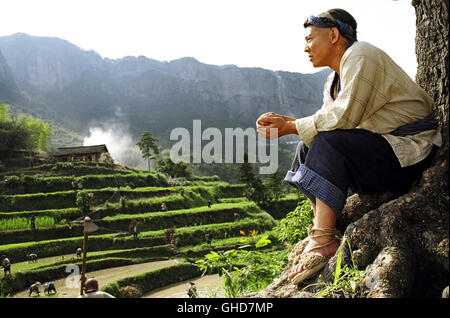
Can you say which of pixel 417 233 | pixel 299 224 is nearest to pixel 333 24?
pixel 417 233

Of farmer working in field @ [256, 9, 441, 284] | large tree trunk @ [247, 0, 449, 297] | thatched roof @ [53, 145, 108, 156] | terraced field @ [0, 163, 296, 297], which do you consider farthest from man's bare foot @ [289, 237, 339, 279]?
thatched roof @ [53, 145, 108, 156]

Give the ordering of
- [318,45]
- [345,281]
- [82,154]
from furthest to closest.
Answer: [82,154], [318,45], [345,281]

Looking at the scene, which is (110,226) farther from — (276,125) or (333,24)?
(333,24)

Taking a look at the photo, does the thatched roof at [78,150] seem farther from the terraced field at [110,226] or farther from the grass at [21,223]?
the grass at [21,223]

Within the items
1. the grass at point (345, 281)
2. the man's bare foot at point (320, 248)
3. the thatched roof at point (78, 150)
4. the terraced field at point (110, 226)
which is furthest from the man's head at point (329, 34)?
the thatched roof at point (78, 150)

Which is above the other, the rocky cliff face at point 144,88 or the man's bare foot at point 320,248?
the rocky cliff face at point 144,88

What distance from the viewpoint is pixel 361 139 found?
238 cm

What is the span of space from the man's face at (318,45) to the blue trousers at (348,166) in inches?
26.6

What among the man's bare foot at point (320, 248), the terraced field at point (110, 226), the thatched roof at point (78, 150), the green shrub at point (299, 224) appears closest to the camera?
the man's bare foot at point (320, 248)

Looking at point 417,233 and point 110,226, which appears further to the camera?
point 110,226

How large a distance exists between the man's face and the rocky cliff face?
119618 millimetres

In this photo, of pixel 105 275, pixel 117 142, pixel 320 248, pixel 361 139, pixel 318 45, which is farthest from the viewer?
pixel 117 142

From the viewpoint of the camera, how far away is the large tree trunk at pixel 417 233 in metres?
1.99

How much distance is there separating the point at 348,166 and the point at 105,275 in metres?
20.1
